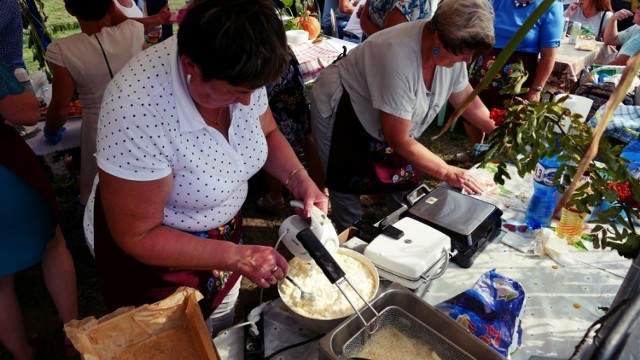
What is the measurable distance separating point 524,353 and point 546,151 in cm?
58

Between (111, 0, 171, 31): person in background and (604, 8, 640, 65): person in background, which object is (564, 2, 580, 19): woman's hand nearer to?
(604, 8, 640, 65): person in background

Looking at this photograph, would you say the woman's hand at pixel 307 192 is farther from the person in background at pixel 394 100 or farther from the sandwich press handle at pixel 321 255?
the person in background at pixel 394 100

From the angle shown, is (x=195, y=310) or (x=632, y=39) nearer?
(x=195, y=310)

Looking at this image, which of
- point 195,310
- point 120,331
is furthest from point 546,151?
point 120,331

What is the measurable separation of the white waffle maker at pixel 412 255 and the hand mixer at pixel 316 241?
0.16 m

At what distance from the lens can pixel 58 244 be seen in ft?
6.77

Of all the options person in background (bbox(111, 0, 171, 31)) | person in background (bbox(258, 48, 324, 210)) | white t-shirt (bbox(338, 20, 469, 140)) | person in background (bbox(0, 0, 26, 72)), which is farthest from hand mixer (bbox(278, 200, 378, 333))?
person in background (bbox(0, 0, 26, 72))

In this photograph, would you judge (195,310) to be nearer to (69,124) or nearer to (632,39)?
(69,124)

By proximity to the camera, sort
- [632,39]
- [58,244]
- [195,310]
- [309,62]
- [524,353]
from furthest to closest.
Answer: [632,39]
[309,62]
[58,244]
[524,353]
[195,310]

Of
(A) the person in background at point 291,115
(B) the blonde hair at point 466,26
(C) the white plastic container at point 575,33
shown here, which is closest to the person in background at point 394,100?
(B) the blonde hair at point 466,26

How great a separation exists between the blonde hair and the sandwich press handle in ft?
3.29

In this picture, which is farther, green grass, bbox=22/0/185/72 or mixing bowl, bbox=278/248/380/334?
green grass, bbox=22/0/185/72

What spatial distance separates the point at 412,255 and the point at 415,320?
0.91ft

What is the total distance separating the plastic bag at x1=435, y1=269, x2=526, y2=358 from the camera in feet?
4.09
